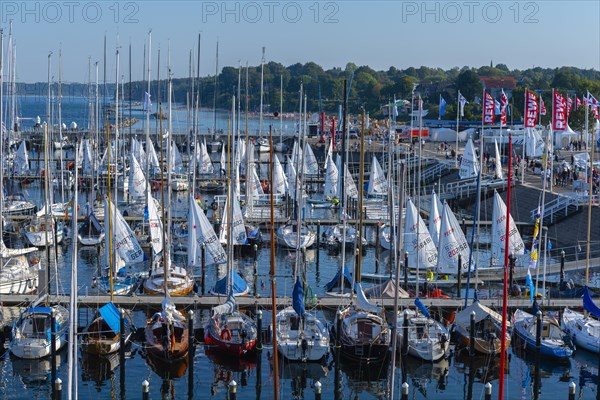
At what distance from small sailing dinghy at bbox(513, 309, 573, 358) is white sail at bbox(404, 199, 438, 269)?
8.71 m

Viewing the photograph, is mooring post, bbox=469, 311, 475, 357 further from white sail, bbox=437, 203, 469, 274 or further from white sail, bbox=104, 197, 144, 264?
white sail, bbox=104, 197, 144, 264

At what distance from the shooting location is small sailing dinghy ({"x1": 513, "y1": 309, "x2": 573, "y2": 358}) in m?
33.8

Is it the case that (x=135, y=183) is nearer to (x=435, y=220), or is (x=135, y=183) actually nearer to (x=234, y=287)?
(x=435, y=220)

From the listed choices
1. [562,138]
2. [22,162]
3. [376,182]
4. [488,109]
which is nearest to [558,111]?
[488,109]

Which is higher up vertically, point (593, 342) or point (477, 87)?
point (477, 87)

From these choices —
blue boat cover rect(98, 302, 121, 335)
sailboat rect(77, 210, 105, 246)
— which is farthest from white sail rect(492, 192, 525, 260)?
sailboat rect(77, 210, 105, 246)

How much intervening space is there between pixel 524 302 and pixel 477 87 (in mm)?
112148

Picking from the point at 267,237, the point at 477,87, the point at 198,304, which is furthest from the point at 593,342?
the point at 477,87

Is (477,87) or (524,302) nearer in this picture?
(524,302)

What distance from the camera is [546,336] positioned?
113ft

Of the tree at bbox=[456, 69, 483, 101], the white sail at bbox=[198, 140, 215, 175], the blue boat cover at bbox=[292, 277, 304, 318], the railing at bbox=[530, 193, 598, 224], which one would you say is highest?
the tree at bbox=[456, 69, 483, 101]

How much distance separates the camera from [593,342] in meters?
34.6

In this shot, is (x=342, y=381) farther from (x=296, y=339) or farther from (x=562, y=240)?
(x=562, y=240)

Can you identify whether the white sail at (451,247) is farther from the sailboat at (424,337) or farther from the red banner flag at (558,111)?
the red banner flag at (558,111)
